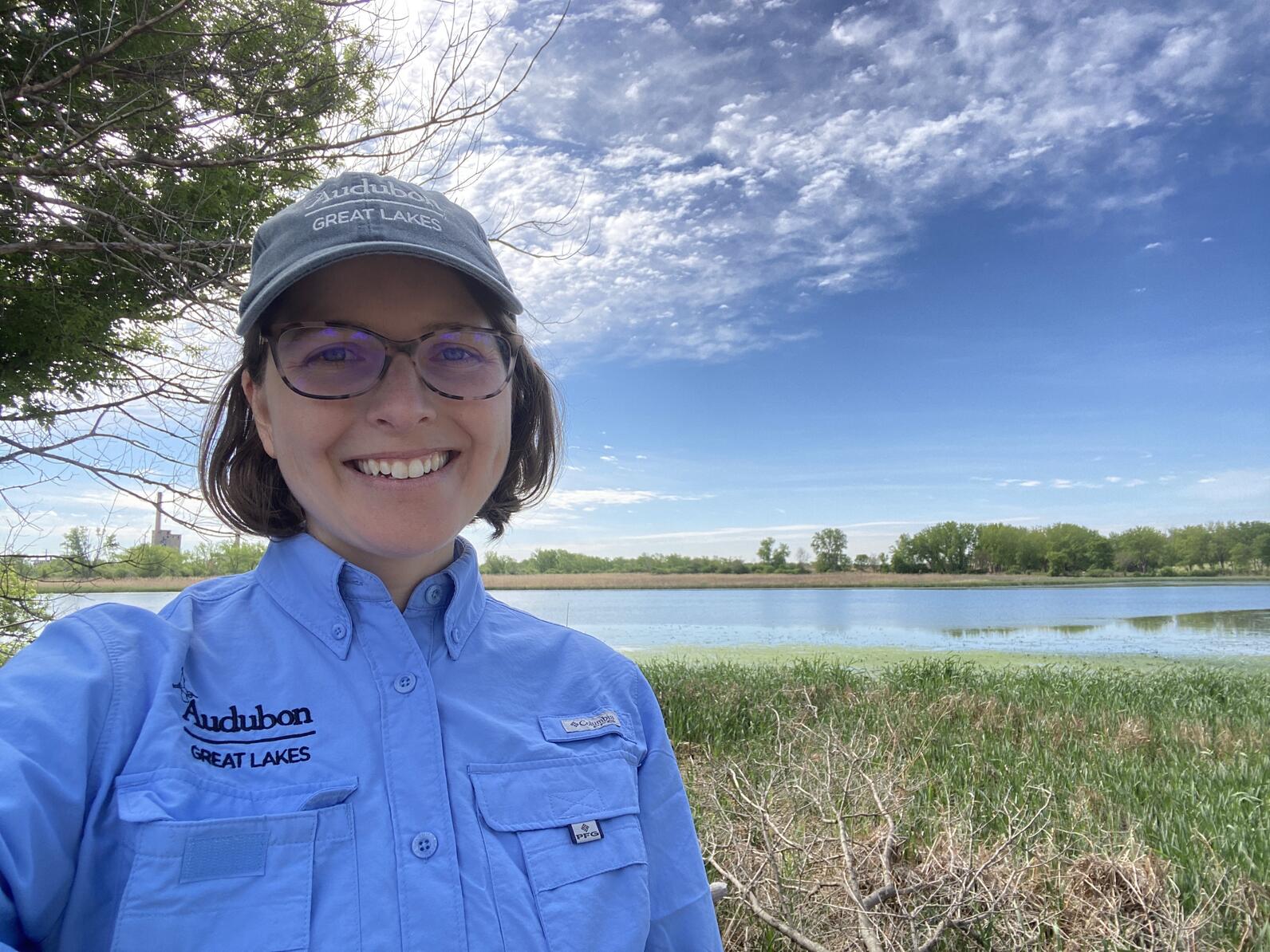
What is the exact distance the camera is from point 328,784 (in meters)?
1.02

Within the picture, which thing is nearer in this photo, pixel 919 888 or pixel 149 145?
pixel 919 888

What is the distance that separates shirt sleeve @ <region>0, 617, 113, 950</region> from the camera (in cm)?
81

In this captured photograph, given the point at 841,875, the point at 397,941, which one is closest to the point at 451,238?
the point at 397,941

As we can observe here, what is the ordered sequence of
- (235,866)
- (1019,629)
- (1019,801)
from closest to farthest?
(235,866)
(1019,801)
(1019,629)

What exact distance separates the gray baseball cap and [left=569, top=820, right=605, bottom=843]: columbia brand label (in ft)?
2.80

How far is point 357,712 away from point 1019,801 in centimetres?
455

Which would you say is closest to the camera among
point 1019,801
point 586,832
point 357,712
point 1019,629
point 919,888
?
point 357,712

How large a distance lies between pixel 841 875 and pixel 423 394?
9.27 feet

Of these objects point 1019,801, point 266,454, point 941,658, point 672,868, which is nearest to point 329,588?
point 266,454

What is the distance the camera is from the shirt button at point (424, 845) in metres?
1.00

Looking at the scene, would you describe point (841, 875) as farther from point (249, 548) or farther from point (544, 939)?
point (249, 548)

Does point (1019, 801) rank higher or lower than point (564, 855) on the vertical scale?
lower

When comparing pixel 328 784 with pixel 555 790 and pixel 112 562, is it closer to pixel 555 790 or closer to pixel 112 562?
pixel 555 790

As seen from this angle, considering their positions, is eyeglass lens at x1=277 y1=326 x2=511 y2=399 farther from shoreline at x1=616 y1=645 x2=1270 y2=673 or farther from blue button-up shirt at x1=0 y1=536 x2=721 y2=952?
shoreline at x1=616 y1=645 x2=1270 y2=673
